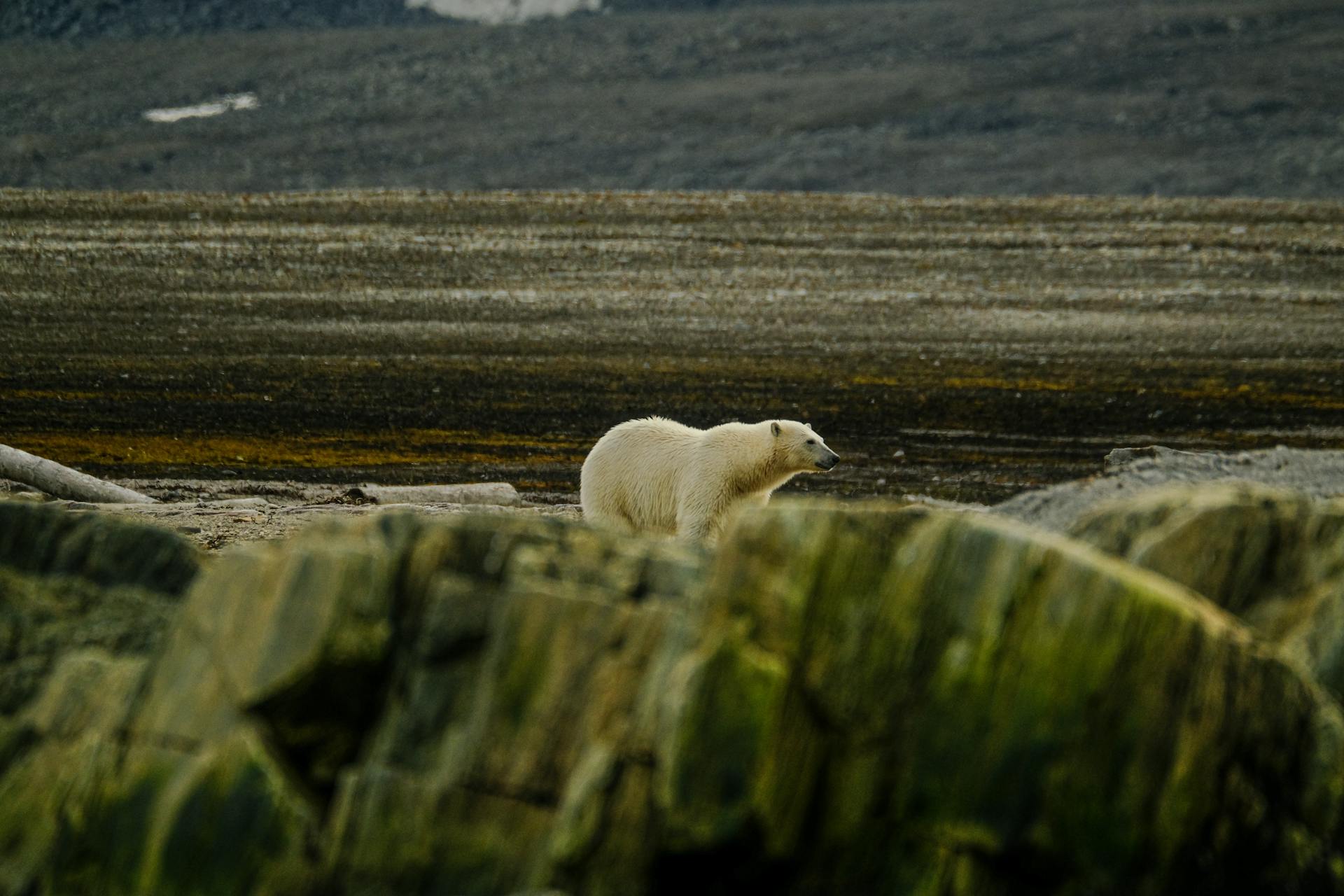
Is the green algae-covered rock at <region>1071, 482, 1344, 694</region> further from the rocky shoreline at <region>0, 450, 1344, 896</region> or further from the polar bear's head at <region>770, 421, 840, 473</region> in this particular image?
the polar bear's head at <region>770, 421, 840, 473</region>

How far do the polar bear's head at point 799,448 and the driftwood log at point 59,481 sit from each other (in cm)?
653

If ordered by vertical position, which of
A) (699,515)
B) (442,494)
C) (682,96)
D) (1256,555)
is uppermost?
(682,96)

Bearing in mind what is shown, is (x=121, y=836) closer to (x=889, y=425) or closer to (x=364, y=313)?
(x=889, y=425)

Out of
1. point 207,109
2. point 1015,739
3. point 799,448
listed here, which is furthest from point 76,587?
point 207,109

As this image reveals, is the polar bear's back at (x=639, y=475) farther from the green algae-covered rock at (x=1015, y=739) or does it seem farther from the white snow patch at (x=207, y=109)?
the white snow patch at (x=207, y=109)

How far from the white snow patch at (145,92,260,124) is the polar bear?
60270mm

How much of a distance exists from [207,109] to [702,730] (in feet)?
225

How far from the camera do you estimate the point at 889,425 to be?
2164 cm

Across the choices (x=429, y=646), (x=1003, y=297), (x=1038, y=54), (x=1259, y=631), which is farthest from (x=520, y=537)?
(x=1038, y=54)

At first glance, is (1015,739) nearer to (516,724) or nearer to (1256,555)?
(1256,555)

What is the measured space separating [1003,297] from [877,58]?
42.7 meters

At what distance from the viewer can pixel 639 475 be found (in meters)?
12.6

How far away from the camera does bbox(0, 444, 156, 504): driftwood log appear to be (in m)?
15.0

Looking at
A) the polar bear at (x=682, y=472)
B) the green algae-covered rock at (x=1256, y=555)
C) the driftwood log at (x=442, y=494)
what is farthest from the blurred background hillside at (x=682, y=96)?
the green algae-covered rock at (x=1256, y=555)
